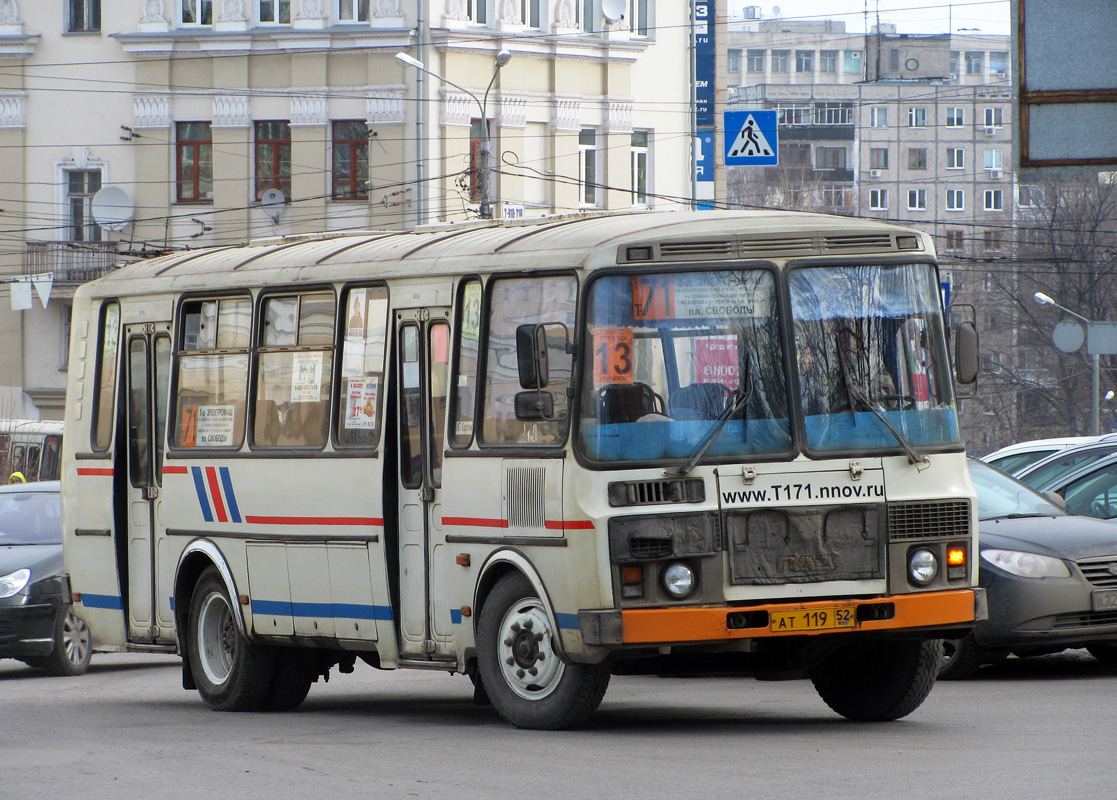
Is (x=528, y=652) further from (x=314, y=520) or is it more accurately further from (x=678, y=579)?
(x=314, y=520)

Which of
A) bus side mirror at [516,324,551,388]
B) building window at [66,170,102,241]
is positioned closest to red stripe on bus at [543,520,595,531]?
bus side mirror at [516,324,551,388]

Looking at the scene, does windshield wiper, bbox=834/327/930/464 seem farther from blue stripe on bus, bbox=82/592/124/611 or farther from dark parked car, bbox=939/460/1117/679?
blue stripe on bus, bbox=82/592/124/611

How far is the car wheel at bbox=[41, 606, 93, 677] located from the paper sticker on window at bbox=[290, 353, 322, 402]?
5016 mm

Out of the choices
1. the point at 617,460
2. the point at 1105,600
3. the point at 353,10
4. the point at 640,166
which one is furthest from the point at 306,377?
the point at 640,166

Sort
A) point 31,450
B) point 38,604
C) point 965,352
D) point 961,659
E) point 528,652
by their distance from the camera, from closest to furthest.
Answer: point 528,652 < point 965,352 < point 961,659 < point 38,604 < point 31,450

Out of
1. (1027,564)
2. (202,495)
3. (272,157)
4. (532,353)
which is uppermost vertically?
(272,157)

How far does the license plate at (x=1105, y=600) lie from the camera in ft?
41.1

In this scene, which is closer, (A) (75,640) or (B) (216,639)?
(B) (216,639)

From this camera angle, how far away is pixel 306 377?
39.4ft

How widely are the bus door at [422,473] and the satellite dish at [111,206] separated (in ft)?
109

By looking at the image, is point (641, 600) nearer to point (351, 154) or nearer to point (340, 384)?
point (340, 384)

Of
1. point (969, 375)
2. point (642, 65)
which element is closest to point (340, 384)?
point (969, 375)

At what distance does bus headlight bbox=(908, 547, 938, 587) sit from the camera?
10.1 m

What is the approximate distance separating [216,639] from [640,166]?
3454cm
